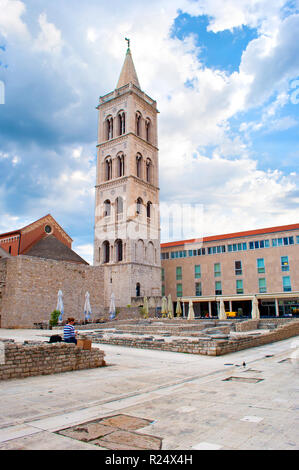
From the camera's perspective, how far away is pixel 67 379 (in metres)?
8.61

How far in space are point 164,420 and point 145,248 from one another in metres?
45.5

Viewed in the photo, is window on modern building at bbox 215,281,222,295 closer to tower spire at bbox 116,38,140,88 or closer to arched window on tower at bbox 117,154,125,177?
arched window on tower at bbox 117,154,125,177

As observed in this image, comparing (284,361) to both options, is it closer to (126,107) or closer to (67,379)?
(67,379)

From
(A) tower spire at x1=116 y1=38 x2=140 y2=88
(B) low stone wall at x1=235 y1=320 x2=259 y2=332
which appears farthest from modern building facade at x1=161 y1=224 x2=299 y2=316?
(A) tower spire at x1=116 y1=38 x2=140 y2=88

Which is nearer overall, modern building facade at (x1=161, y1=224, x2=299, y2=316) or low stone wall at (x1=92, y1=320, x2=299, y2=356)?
low stone wall at (x1=92, y1=320, x2=299, y2=356)

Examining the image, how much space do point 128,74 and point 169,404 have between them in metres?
59.5

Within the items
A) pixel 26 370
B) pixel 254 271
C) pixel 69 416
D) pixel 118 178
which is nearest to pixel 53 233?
pixel 118 178

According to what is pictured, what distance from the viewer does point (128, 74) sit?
56469 mm

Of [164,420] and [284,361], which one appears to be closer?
[164,420]

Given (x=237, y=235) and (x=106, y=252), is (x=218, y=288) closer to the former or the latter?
(x=237, y=235)

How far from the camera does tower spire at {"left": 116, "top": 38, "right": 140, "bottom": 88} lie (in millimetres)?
56000

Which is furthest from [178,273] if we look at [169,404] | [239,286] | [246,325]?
[169,404]

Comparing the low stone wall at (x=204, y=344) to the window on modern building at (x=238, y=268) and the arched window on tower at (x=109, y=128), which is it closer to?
the window on modern building at (x=238, y=268)

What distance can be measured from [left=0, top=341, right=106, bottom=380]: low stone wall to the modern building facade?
35.3 meters
